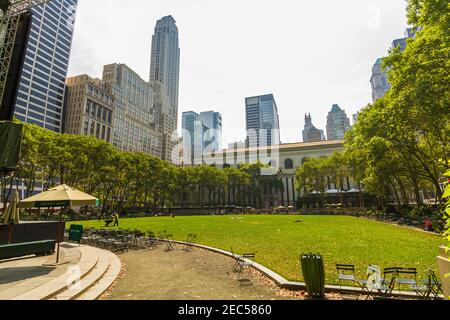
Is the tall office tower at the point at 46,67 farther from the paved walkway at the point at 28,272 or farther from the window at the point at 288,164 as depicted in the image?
the paved walkway at the point at 28,272

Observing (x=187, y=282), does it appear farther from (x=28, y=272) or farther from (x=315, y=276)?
(x=28, y=272)

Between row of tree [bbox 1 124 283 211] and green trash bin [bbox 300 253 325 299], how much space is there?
35010 millimetres

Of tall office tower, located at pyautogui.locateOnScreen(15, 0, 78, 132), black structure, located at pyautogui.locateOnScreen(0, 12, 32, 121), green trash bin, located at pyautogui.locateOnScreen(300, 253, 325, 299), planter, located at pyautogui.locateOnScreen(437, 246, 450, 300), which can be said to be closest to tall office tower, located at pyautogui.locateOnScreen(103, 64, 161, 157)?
tall office tower, located at pyautogui.locateOnScreen(15, 0, 78, 132)

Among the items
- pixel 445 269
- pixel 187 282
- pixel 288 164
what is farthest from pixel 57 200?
pixel 288 164

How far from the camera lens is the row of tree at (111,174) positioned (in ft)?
116

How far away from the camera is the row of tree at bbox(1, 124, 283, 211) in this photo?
116 ft

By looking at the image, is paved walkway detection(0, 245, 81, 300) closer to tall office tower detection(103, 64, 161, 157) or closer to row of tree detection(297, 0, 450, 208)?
row of tree detection(297, 0, 450, 208)

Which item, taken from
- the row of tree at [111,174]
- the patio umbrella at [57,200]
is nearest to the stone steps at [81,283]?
the patio umbrella at [57,200]

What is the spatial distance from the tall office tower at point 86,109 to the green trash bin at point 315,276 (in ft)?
408

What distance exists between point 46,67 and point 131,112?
52.6 meters

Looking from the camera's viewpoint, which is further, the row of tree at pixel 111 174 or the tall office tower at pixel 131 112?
the tall office tower at pixel 131 112

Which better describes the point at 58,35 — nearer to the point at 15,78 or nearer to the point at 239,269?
the point at 15,78
